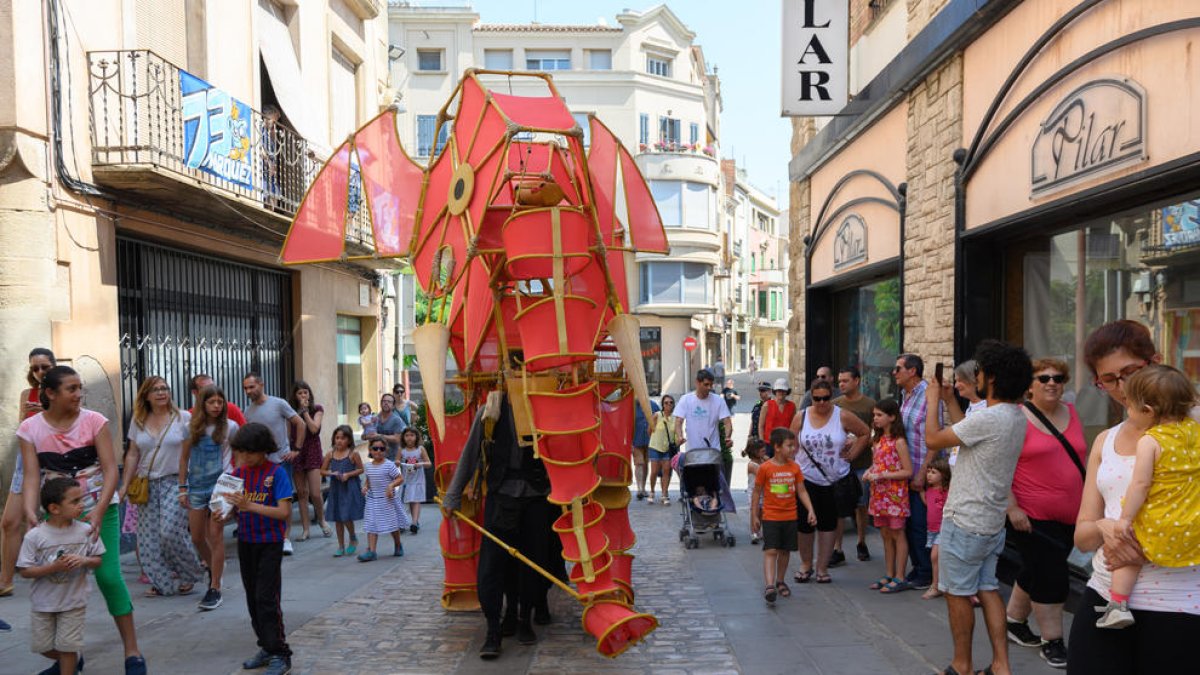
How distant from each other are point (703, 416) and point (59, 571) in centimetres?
651

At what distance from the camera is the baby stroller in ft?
29.9

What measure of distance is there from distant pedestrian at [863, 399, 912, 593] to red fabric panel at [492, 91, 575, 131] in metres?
3.46

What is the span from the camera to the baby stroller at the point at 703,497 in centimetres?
912

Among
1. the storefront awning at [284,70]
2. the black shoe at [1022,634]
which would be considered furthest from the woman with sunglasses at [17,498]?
the storefront awning at [284,70]

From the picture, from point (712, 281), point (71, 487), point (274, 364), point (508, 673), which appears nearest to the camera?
point (71, 487)

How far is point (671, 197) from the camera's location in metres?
38.0

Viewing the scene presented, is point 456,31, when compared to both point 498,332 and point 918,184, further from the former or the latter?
point 498,332

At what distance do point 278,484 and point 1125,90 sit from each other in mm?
5855

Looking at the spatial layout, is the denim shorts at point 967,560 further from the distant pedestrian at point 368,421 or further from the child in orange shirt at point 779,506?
the distant pedestrian at point 368,421

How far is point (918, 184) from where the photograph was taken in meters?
9.05

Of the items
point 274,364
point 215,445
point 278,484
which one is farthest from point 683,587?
point 274,364

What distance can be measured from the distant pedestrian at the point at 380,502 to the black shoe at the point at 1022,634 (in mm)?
5590

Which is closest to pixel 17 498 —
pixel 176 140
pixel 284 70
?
pixel 176 140

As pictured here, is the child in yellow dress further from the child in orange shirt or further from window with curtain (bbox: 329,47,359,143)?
window with curtain (bbox: 329,47,359,143)
